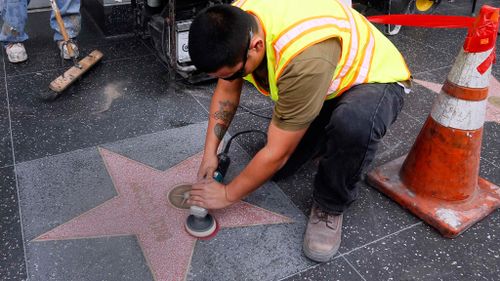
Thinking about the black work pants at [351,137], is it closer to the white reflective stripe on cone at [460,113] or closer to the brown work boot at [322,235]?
the brown work boot at [322,235]

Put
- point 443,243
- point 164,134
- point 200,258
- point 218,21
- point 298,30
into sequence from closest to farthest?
point 218,21
point 298,30
point 200,258
point 443,243
point 164,134

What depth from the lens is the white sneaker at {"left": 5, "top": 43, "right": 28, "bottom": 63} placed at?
10.9 feet

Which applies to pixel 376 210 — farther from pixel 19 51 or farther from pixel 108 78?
pixel 19 51

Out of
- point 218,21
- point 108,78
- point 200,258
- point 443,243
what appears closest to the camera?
point 218,21

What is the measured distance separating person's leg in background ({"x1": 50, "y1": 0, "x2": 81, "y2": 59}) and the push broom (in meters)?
0.17

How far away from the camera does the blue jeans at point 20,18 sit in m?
3.14

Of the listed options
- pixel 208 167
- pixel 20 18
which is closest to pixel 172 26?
pixel 20 18

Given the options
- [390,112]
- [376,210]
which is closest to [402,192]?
[376,210]

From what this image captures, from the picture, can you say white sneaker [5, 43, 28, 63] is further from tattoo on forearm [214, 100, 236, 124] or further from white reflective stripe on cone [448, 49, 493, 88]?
white reflective stripe on cone [448, 49, 493, 88]

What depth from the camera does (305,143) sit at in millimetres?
2197

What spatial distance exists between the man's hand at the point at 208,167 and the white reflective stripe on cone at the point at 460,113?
1.11m

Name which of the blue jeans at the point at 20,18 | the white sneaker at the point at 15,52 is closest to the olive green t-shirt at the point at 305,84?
the blue jeans at the point at 20,18

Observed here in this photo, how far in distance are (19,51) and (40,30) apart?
2.57 ft

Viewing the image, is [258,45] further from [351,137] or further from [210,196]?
[210,196]
